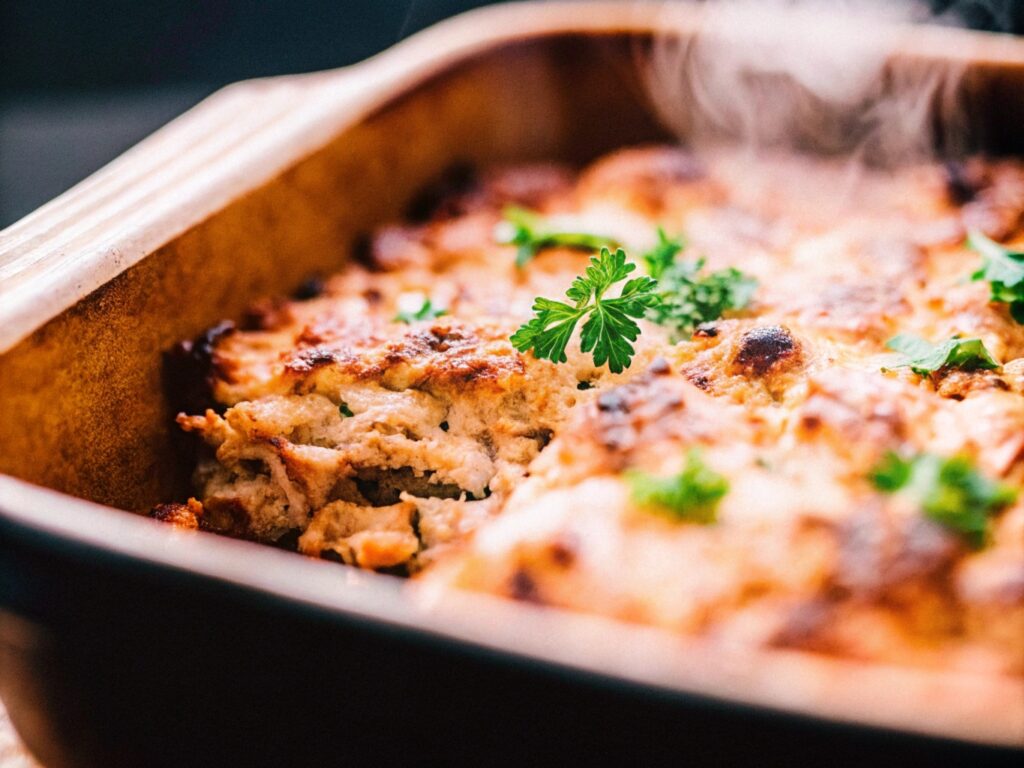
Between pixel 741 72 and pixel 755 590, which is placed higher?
pixel 741 72

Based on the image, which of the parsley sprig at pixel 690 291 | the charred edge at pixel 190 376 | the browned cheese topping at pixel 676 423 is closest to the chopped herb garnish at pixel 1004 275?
the browned cheese topping at pixel 676 423

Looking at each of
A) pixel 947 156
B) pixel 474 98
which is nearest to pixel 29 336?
pixel 474 98

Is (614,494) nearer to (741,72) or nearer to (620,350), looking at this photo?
(620,350)

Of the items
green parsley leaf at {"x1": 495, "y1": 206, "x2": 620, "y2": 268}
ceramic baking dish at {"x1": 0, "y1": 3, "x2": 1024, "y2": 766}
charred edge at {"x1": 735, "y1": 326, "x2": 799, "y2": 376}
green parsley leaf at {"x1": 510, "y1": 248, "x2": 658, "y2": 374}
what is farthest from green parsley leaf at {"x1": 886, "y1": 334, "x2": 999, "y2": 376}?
green parsley leaf at {"x1": 495, "y1": 206, "x2": 620, "y2": 268}

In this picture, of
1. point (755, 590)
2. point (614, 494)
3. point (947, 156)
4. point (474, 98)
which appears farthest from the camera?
point (474, 98)

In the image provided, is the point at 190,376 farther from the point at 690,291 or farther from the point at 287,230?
the point at 690,291

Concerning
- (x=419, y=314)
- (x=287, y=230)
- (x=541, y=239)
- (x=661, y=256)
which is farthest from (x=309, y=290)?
(x=661, y=256)
